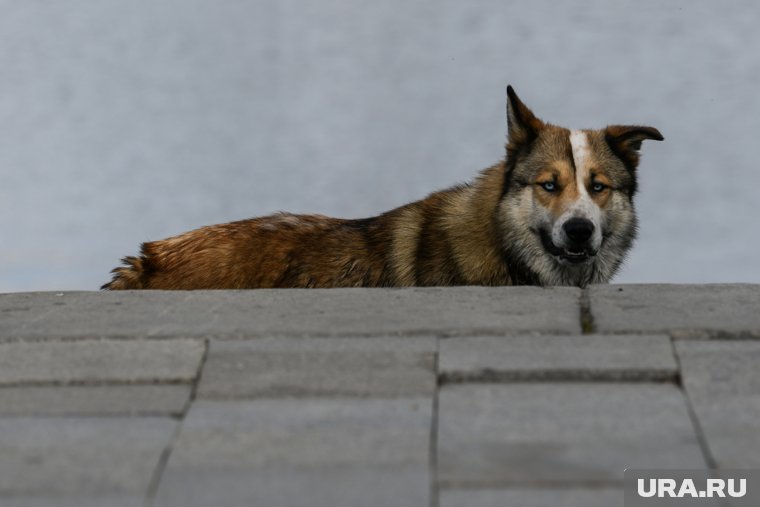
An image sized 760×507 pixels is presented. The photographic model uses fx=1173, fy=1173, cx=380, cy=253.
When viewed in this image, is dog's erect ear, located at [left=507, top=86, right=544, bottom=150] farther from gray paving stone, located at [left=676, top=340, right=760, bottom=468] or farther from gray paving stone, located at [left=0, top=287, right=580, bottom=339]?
gray paving stone, located at [left=676, top=340, right=760, bottom=468]

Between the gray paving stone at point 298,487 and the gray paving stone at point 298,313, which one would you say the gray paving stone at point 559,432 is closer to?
the gray paving stone at point 298,487

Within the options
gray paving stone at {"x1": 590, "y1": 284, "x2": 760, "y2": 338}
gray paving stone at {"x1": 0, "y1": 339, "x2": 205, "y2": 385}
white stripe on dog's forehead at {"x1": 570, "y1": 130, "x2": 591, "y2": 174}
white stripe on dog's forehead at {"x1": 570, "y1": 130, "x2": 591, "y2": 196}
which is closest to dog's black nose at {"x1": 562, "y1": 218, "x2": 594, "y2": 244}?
white stripe on dog's forehead at {"x1": 570, "y1": 130, "x2": 591, "y2": 196}

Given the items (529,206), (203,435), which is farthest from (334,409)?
(529,206)

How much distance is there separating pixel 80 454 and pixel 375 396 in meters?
1.00

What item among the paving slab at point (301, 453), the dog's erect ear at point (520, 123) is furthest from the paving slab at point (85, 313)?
the dog's erect ear at point (520, 123)

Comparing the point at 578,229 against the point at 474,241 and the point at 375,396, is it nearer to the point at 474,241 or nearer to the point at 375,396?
the point at 474,241

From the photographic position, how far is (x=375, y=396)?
4008 millimetres

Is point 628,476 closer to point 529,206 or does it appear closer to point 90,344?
point 90,344

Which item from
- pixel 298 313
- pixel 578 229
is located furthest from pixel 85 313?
pixel 578 229

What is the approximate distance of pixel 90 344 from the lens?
15.4 ft

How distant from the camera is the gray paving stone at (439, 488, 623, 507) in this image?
10.5 ft

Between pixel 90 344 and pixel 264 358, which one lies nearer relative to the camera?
pixel 264 358

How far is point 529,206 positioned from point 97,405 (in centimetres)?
336

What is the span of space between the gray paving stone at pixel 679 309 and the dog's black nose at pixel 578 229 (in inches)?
38.1
